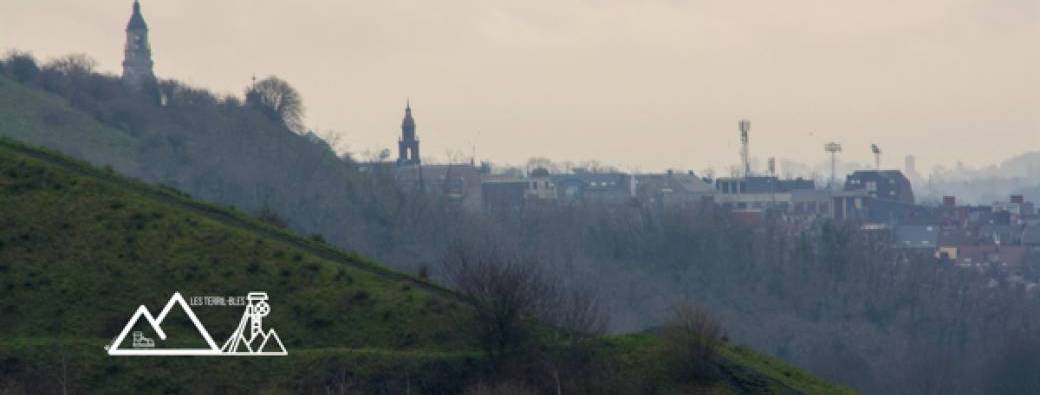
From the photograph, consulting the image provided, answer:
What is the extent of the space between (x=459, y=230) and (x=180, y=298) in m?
92.9

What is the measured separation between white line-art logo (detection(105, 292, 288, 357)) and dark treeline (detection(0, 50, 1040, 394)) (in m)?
59.0

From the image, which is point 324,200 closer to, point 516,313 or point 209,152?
point 209,152

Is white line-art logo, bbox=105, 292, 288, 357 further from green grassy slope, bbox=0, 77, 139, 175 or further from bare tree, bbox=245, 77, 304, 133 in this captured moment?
bare tree, bbox=245, 77, 304, 133

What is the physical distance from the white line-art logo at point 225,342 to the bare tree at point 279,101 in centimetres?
11213

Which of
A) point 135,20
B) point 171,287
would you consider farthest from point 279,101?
point 171,287

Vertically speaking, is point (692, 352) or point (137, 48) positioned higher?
point (137, 48)

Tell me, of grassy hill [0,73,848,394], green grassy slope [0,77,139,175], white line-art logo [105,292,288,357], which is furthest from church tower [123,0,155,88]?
white line-art logo [105,292,288,357]

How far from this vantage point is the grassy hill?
42.7m

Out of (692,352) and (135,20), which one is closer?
(692,352)

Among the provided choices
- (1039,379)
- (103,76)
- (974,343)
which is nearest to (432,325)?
(1039,379)

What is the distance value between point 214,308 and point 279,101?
374ft

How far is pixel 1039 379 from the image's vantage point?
331 ft

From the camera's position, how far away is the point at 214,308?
46.8m

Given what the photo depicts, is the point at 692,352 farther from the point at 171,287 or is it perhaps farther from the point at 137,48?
the point at 137,48
